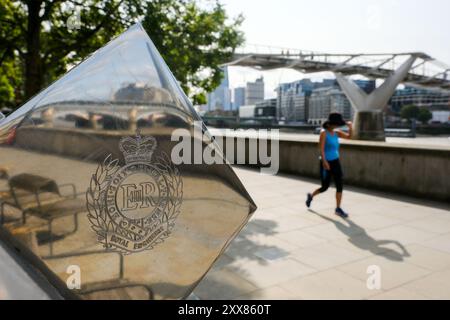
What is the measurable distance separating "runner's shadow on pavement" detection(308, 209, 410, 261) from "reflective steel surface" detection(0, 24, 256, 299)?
2.66 metres

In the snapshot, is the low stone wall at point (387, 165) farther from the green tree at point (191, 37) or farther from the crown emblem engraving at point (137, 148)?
the crown emblem engraving at point (137, 148)

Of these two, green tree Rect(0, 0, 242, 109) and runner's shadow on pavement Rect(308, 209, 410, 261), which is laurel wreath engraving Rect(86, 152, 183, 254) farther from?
green tree Rect(0, 0, 242, 109)

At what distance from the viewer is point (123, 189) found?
235 centimetres

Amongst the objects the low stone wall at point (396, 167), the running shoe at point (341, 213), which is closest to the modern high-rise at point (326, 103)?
the low stone wall at point (396, 167)

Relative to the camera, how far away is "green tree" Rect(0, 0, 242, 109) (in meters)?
9.47

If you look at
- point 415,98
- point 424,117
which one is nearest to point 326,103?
point 415,98

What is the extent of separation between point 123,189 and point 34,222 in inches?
20.1

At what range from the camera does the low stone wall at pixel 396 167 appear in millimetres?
7656

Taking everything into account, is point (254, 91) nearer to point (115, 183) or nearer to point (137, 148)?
point (137, 148)

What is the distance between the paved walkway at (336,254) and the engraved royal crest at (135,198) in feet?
4.15

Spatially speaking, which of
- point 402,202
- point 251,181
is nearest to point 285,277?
point 402,202

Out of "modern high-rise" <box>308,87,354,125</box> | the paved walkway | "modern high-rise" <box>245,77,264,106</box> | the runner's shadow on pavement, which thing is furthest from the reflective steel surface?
"modern high-rise" <box>308,87,354,125</box>

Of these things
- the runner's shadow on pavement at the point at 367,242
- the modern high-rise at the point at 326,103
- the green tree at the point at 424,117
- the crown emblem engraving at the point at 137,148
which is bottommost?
the runner's shadow on pavement at the point at 367,242
